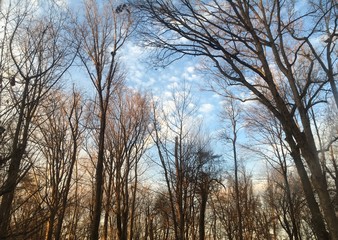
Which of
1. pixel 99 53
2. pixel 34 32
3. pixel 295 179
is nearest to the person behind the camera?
pixel 34 32

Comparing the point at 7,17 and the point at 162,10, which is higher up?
the point at 162,10

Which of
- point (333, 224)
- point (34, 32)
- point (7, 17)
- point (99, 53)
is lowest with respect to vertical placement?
point (333, 224)

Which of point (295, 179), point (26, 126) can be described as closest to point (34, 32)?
point (26, 126)

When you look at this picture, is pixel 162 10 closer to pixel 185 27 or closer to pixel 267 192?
pixel 185 27

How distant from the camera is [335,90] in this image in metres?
9.38

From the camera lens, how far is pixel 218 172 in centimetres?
2088

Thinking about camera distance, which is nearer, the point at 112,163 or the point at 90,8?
the point at 90,8


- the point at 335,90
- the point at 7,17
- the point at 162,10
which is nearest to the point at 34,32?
the point at 7,17

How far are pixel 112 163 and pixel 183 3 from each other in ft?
34.2

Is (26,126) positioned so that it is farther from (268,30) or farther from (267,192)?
(267,192)

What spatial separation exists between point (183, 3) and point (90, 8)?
588cm

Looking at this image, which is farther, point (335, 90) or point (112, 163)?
point (112, 163)

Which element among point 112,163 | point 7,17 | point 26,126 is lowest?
point 26,126

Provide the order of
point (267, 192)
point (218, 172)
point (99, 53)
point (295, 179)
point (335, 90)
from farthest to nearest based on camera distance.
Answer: point (267, 192), point (295, 179), point (218, 172), point (99, 53), point (335, 90)
